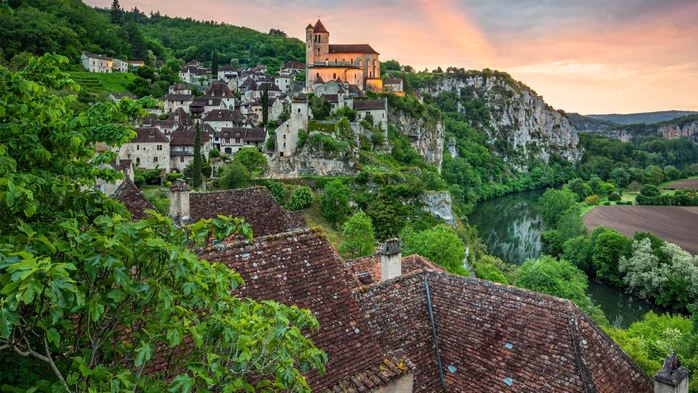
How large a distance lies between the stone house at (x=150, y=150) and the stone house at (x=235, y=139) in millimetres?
11806

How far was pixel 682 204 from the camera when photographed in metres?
98.7

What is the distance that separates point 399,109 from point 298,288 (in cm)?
9033

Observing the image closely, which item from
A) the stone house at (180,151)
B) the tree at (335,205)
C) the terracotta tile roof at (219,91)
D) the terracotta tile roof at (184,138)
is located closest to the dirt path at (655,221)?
the tree at (335,205)

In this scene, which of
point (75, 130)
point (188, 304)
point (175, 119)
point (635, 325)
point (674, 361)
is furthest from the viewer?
point (175, 119)

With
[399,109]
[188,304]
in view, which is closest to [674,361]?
[188,304]

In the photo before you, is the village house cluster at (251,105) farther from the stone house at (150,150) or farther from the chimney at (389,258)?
the chimney at (389,258)

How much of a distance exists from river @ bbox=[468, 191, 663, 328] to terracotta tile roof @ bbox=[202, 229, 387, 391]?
42.2 meters

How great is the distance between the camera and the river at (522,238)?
46594mm

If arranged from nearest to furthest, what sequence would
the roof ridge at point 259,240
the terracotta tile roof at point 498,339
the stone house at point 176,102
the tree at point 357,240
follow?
the roof ridge at point 259,240 < the terracotta tile roof at point 498,339 < the tree at point 357,240 < the stone house at point 176,102

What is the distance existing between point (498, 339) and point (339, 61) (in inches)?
3921

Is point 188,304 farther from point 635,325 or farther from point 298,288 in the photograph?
point 635,325

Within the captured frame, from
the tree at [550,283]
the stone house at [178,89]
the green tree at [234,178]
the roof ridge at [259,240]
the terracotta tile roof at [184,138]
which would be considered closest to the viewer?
the roof ridge at [259,240]

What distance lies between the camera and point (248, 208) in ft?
69.7

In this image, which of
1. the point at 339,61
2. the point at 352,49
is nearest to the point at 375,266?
the point at 339,61
